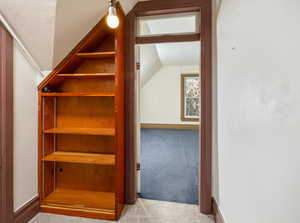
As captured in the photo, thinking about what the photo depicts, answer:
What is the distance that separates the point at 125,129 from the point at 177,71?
16.2ft

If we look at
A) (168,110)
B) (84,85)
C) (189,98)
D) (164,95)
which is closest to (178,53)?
(164,95)

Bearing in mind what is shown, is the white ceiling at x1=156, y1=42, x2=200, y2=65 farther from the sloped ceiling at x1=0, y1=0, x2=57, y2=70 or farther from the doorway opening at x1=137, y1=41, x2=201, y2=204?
the sloped ceiling at x1=0, y1=0, x2=57, y2=70

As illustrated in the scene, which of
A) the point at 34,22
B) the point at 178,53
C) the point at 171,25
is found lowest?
the point at 34,22

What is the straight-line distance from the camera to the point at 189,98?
6.44m

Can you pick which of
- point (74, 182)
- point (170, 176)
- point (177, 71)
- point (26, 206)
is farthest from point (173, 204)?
point (177, 71)

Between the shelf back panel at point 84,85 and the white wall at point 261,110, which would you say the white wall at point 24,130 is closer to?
the shelf back panel at point 84,85

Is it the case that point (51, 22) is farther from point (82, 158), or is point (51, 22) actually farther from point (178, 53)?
point (178, 53)

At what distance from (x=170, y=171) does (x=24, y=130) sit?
2.13m

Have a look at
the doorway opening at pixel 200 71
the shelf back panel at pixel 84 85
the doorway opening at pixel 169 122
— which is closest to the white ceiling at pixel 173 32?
the doorway opening at pixel 169 122

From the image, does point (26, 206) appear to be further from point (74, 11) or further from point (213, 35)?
point (213, 35)

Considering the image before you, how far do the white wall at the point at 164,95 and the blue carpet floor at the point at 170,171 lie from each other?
6.72 feet

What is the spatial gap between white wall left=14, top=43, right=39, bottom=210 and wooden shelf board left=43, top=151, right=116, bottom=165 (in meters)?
0.20

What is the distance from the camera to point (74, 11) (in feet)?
4.89

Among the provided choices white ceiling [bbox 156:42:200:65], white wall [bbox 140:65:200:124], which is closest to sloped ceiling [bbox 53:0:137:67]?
white ceiling [bbox 156:42:200:65]
